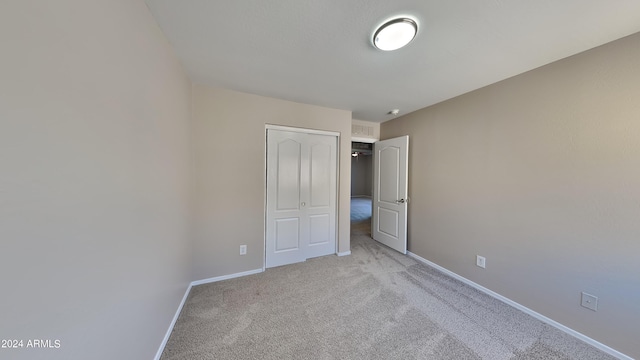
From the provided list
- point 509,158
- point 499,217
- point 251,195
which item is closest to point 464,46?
point 509,158

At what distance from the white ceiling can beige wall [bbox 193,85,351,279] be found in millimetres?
307

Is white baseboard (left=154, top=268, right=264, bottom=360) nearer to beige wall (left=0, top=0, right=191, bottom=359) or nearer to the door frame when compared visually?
beige wall (left=0, top=0, right=191, bottom=359)

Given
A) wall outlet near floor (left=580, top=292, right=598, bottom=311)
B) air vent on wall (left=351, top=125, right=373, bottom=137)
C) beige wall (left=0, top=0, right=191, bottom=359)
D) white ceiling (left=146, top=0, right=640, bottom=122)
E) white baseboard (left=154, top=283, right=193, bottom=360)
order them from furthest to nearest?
1. air vent on wall (left=351, top=125, right=373, bottom=137)
2. wall outlet near floor (left=580, top=292, right=598, bottom=311)
3. white baseboard (left=154, top=283, right=193, bottom=360)
4. white ceiling (left=146, top=0, right=640, bottom=122)
5. beige wall (left=0, top=0, right=191, bottom=359)

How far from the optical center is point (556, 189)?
1750 millimetres

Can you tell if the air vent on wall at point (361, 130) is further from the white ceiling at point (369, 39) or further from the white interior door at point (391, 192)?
the white ceiling at point (369, 39)

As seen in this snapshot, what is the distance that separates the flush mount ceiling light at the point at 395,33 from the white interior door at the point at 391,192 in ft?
5.92

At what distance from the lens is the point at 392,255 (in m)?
3.13

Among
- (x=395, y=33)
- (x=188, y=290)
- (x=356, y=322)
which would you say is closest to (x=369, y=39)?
(x=395, y=33)

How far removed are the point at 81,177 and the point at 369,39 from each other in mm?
1847

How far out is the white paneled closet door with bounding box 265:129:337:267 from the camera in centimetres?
272

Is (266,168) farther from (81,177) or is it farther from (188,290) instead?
(81,177)

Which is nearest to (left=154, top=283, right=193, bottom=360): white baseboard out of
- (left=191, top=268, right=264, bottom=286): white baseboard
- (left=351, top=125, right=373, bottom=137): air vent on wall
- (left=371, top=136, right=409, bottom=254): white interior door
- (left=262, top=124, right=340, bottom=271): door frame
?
(left=191, top=268, right=264, bottom=286): white baseboard

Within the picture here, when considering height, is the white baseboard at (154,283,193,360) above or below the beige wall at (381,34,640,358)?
below

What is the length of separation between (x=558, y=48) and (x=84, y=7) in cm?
303
